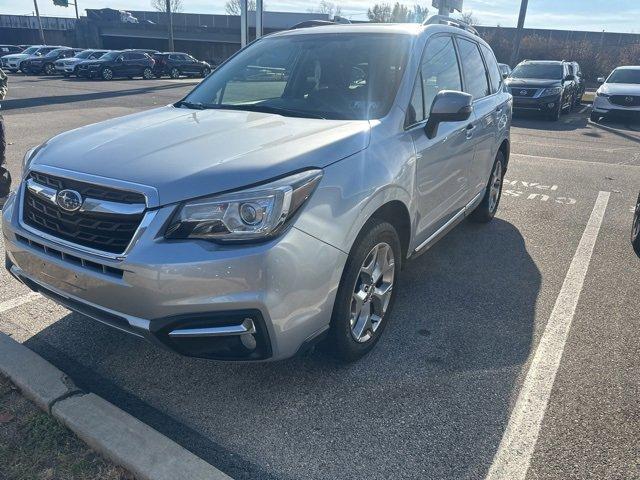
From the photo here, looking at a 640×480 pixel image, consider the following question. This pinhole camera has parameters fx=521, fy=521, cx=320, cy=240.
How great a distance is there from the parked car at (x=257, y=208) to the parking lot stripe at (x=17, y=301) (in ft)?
2.73

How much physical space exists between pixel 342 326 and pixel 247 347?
58cm

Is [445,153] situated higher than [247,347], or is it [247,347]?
[445,153]

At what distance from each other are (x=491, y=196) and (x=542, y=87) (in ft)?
38.7

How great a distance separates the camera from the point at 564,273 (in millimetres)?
4484

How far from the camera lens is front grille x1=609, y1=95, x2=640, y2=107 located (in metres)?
14.8

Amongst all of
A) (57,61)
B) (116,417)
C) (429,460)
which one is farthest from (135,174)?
(57,61)

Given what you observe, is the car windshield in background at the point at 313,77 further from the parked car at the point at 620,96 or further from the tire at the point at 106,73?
the tire at the point at 106,73

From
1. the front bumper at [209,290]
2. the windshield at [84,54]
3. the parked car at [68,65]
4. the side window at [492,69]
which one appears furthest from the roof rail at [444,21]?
the windshield at [84,54]

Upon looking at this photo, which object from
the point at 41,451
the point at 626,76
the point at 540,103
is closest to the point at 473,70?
the point at 41,451

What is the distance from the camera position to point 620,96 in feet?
49.4

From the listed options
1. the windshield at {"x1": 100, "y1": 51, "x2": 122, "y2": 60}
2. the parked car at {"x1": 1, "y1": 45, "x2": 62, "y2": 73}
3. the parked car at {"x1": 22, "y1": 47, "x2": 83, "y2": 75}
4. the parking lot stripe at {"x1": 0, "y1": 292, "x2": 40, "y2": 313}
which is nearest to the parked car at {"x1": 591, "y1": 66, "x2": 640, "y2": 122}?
the parking lot stripe at {"x1": 0, "y1": 292, "x2": 40, "y2": 313}

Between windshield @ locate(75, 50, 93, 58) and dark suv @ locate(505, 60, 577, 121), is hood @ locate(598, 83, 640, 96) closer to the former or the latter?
dark suv @ locate(505, 60, 577, 121)

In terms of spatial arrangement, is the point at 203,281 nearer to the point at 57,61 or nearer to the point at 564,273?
the point at 564,273

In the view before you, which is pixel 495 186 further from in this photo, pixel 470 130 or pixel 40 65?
pixel 40 65
